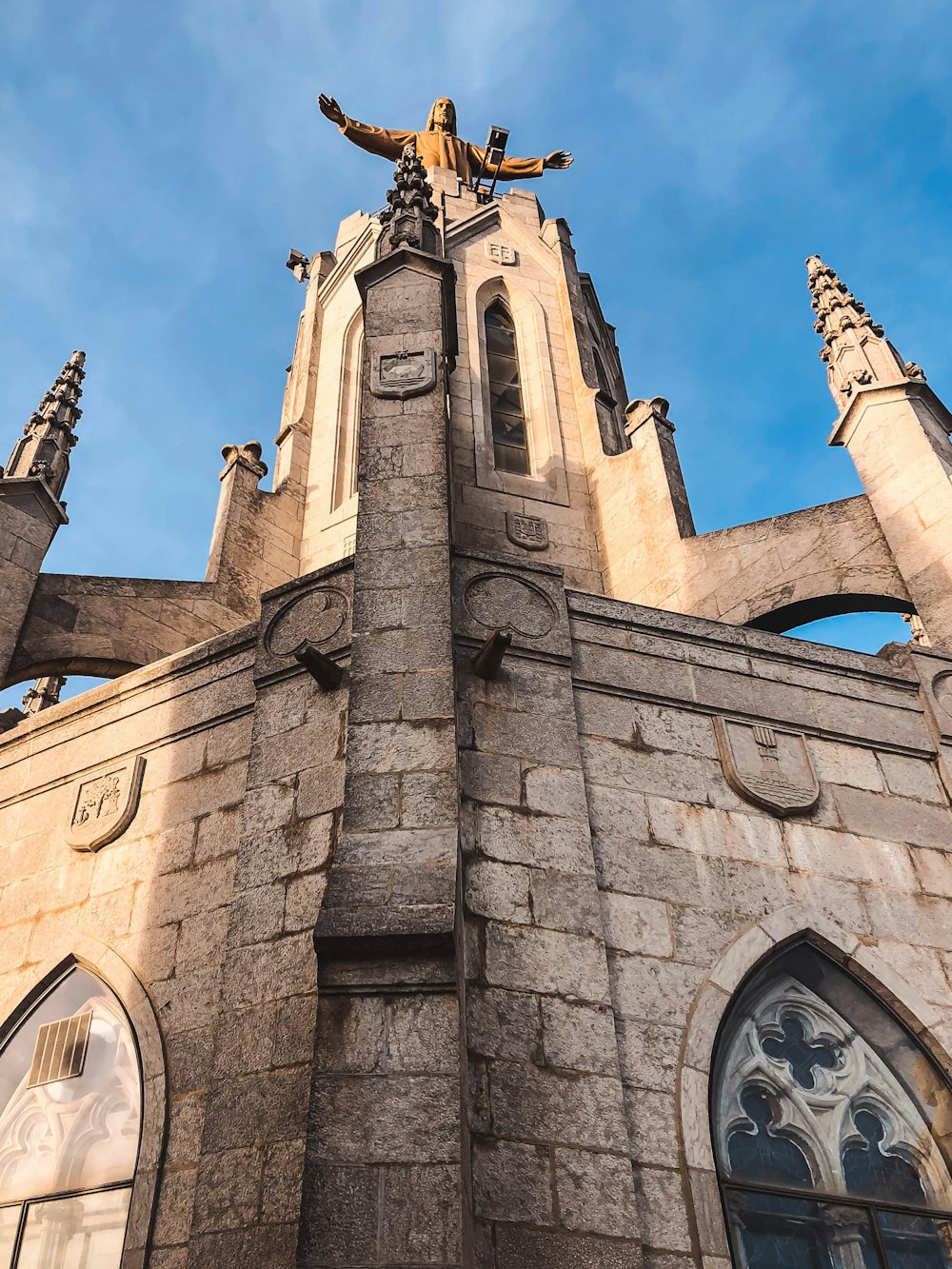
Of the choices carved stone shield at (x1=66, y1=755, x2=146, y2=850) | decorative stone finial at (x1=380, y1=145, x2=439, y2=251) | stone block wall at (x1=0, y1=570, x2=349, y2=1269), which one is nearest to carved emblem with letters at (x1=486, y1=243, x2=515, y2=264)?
decorative stone finial at (x1=380, y1=145, x2=439, y2=251)

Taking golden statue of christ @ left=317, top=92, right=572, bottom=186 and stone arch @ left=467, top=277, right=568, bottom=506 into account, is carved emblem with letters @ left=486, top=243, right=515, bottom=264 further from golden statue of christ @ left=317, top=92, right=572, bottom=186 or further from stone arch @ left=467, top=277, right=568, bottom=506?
golden statue of christ @ left=317, top=92, right=572, bottom=186

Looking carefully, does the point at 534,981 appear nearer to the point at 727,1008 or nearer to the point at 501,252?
the point at 727,1008

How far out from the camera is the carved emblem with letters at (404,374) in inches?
299

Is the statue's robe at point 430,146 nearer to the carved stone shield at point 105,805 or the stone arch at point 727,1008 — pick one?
the carved stone shield at point 105,805

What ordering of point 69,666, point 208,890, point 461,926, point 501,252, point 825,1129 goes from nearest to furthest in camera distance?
point 461,926
point 825,1129
point 208,890
point 69,666
point 501,252

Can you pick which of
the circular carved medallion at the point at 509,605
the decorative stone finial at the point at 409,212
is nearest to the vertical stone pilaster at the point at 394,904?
the circular carved medallion at the point at 509,605

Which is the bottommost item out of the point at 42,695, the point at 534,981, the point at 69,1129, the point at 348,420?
the point at 69,1129

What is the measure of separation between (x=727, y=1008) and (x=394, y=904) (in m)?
2.11

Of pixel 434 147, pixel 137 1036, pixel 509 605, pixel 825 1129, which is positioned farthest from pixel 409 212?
pixel 434 147

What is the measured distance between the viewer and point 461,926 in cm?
525

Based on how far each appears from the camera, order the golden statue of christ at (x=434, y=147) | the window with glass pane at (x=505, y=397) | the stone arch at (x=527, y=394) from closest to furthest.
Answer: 1. the stone arch at (x=527, y=394)
2. the window with glass pane at (x=505, y=397)
3. the golden statue of christ at (x=434, y=147)

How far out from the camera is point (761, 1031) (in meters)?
6.24

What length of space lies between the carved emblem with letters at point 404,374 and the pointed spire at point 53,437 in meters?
4.66

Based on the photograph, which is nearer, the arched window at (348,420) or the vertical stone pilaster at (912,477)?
the vertical stone pilaster at (912,477)
